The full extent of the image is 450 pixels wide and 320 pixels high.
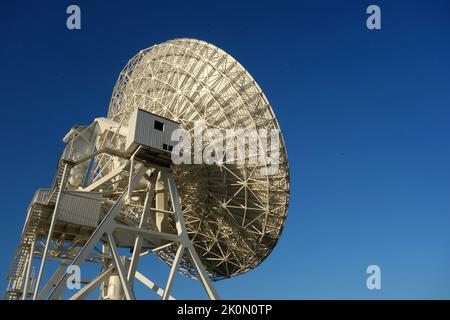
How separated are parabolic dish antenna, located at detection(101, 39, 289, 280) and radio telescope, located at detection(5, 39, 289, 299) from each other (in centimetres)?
6

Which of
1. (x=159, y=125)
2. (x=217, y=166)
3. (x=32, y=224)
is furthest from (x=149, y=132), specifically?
(x=32, y=224)

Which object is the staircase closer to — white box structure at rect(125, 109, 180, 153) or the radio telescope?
the radio telescope

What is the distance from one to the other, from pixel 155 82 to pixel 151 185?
775 centimetres

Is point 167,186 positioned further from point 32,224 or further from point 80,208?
point 32,224

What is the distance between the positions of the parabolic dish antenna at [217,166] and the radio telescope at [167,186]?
62 millimetres

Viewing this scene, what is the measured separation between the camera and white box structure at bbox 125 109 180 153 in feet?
84.3

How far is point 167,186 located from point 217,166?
149 inches

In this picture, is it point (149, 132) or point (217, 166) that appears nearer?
point (149, 132)

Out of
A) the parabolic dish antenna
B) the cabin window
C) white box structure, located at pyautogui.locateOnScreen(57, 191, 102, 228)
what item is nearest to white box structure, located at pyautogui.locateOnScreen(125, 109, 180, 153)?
the cabin window

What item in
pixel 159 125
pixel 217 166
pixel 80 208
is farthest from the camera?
pixel 217 166

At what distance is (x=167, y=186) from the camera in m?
27.4
